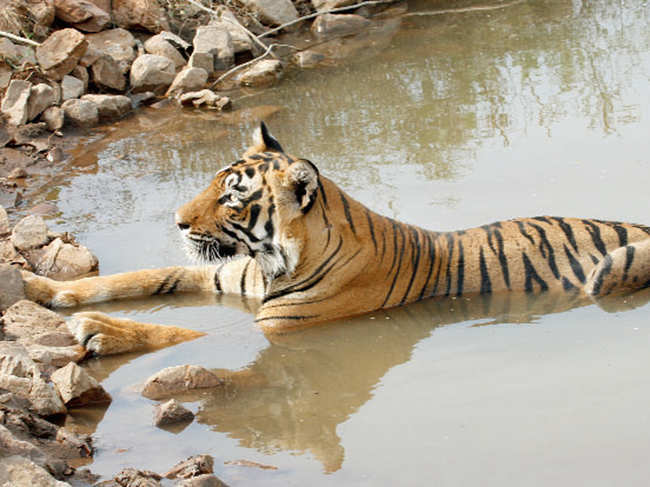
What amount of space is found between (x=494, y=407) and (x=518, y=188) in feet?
8.82

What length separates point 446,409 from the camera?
139 inches

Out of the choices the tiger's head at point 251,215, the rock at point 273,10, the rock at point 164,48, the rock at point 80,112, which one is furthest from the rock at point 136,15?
the tiger's head at point 251,215

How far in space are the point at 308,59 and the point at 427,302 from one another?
5.98m

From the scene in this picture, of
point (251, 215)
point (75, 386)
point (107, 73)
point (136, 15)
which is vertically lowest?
point (75, 386)

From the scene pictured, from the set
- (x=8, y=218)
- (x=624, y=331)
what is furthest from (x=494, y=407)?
(x=8, y=218)

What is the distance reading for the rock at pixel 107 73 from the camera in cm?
880

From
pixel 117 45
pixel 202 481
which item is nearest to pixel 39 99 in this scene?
pixel 117 45

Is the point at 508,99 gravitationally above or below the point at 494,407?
above

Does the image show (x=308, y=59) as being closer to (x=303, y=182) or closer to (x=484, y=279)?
(x=484, y=279)

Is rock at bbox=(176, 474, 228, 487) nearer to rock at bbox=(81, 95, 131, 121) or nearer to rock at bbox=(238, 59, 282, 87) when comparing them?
rock at bbox=(81, 95, 131, 121)

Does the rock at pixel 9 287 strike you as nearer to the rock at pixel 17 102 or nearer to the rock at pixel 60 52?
the rock at pixel 17 102

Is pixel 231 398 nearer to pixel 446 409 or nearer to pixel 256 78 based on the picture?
pixel 446 409

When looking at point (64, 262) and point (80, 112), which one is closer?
point (64, 262)

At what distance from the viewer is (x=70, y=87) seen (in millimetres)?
8430
